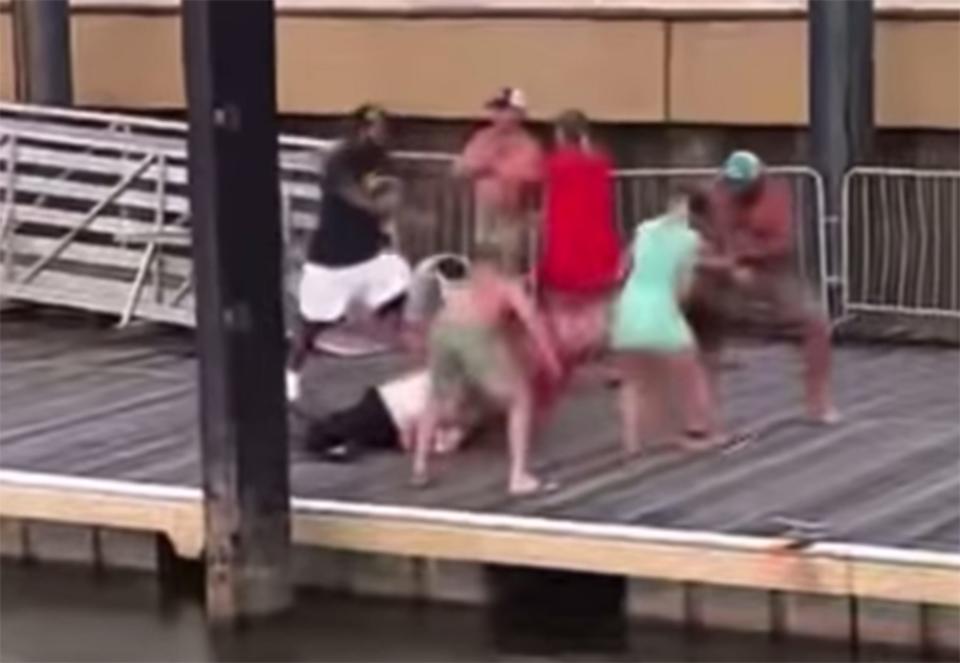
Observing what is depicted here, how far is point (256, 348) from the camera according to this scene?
13180 mm

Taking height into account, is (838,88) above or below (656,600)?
above

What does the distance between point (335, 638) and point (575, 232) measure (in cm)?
247

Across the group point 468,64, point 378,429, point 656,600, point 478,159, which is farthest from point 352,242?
point 468,64

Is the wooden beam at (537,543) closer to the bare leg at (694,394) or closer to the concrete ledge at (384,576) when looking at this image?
the concrete ledge at (384,576)

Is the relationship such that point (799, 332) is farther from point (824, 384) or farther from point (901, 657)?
point (901, 657)

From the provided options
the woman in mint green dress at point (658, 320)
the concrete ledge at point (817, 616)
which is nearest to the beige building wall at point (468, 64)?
the woman in mint green dress at point (658, 320)

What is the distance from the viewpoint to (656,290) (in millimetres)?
A: 14125

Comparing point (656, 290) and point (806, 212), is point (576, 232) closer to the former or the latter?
point (656, 290)

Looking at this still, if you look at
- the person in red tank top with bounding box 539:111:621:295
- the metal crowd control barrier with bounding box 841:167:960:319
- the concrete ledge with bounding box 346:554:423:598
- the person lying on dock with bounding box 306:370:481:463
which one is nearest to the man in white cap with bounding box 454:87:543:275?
the person in red tank top with bounding box 539:111:621:295

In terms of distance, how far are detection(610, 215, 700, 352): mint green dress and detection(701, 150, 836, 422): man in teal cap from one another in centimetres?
42

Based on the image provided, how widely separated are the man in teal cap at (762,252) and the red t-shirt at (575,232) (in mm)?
490

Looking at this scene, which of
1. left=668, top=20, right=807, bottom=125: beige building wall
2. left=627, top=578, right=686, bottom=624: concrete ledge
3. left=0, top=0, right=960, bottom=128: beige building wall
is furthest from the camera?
left=668, top=20, right=807, bottom=125: beige building wall

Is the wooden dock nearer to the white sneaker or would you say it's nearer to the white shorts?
the white sneaker

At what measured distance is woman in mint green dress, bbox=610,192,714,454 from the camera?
1414 cm
